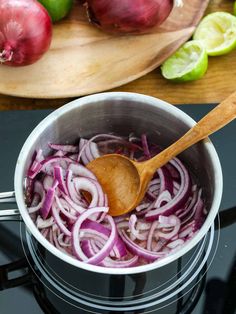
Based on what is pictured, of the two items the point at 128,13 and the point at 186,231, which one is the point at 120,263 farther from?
the point at 128,13

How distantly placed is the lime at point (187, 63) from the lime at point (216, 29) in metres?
0.04

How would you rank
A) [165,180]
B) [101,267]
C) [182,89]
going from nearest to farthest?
1. [101,267]
2. [165,180]
3. [182,89]

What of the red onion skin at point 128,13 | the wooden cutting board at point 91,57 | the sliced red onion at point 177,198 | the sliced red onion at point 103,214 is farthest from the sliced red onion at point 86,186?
the red onion skin at point 128,13

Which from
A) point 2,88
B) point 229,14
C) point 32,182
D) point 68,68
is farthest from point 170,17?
point 32,182

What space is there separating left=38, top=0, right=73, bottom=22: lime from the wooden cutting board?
4cm

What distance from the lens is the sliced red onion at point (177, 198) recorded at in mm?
1032

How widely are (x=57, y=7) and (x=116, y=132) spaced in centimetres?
37

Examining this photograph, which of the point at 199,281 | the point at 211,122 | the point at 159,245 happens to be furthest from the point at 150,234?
the point at 211,122

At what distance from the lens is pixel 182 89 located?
4.34 ft

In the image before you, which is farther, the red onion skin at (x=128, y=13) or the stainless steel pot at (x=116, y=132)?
the red onion skin at (x=128, y=13)

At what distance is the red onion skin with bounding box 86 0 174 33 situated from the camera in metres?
1.27

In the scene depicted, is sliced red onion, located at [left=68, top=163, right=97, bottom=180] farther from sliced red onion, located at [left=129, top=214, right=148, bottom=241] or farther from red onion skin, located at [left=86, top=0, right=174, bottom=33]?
red onion skin, located at [left=86, top=0, right=174, bottom=33]

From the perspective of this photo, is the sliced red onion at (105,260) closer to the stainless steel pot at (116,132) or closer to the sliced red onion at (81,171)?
the stainless steel pot at (116,132)

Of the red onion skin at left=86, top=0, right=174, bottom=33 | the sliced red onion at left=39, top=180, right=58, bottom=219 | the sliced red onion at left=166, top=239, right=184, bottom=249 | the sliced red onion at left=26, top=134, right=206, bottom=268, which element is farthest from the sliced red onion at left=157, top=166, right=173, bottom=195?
the red onion skin at left=86, top=0, right=174, bottom=33
